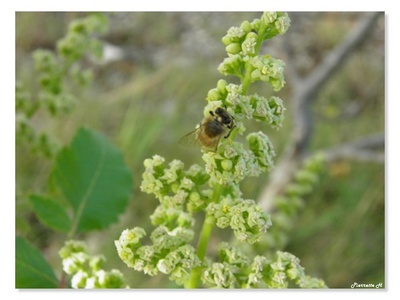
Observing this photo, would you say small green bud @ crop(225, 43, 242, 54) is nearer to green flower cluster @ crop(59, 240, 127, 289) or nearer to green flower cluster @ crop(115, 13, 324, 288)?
green flower cluster @ crop(115, 13, 324, 288)

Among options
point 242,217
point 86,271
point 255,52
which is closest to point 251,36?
point 255,52

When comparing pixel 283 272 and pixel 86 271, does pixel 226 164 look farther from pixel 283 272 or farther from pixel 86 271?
pixel 86 271

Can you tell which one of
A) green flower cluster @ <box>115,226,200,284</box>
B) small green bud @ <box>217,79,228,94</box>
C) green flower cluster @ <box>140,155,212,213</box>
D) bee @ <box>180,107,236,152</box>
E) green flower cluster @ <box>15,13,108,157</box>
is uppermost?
green flower cluster @ <box>15,13,108,157</box>

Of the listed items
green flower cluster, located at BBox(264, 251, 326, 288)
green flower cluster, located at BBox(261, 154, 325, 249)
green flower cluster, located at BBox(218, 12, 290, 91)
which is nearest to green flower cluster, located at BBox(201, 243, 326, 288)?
green flower cluster, located at BBox(264, 251, 326, 288)
